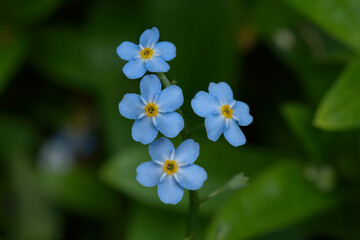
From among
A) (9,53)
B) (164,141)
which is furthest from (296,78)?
(164,141)

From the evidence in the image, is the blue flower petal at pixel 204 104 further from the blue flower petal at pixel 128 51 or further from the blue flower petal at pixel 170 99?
the blue flower petal at pixel 128 51

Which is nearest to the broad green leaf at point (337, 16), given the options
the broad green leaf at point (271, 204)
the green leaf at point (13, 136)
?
the broad green leaf at point (271, 204)

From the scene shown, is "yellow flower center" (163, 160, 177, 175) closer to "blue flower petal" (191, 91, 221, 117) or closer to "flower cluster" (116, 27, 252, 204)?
"flower cluster" (116, 27, 252, 204)

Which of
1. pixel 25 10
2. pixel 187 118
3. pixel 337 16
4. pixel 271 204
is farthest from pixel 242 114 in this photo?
pixel 25 10

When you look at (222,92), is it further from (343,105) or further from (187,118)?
(187,118)

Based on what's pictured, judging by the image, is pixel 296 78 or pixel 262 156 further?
pixel 296 78

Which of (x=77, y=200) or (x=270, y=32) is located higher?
(x=270, y=32)

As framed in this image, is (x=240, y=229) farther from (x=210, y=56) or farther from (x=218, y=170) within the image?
(x=210, y=56)
